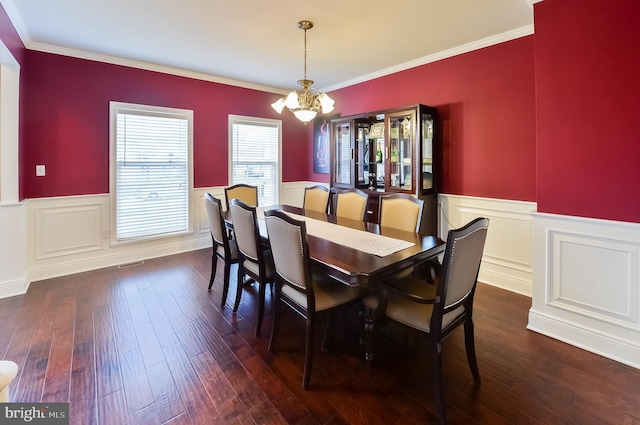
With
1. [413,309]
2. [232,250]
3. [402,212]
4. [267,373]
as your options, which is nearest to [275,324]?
[267,373]

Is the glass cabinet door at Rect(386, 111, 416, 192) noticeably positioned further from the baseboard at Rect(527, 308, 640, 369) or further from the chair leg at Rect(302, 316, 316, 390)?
the chair leg at Rect(302, 316, 316, 390)

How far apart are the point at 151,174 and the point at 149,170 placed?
0.06m

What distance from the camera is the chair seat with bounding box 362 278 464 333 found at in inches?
66.6

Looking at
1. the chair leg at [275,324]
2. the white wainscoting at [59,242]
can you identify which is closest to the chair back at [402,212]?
the chair leg at [275,324]

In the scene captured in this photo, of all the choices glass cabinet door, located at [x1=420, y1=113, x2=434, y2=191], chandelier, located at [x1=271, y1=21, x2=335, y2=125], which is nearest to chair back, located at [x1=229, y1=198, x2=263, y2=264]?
chandelier, located at [x1=271, y1=21, x2=335, y2=125]

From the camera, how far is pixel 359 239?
7.61 ft

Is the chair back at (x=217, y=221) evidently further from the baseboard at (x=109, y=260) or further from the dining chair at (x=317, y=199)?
the baseboard at (x=109, y=260)

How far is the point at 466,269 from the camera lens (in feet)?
5.55

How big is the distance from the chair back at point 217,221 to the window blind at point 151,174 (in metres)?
1.75

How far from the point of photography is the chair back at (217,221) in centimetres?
287

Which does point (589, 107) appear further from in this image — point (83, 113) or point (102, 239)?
point (102, 239)

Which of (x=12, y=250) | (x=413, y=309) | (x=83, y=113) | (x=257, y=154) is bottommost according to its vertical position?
(x=413, y=309)

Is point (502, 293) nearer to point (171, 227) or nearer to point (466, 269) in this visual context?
point (466, 269)

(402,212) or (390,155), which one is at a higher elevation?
(390,155)
